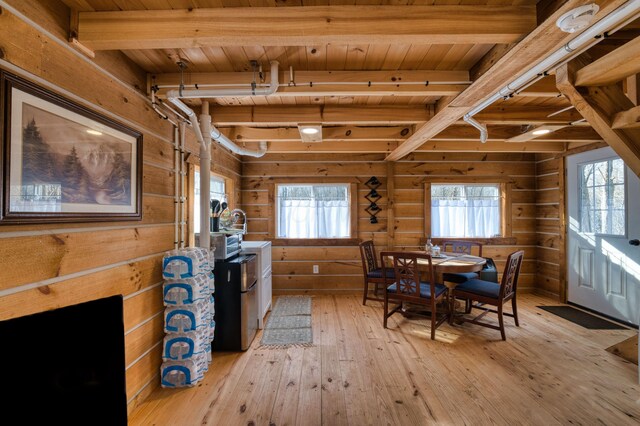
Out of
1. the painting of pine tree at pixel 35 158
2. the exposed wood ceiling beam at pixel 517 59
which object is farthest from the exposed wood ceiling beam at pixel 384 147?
the painting of pine tree at pixel 35 158

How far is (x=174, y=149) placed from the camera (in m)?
2.31

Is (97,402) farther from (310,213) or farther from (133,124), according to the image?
(310,213)

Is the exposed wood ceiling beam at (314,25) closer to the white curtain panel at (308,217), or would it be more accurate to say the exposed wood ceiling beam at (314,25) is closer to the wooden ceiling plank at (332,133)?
the wooden ceiling plank at (332,133)

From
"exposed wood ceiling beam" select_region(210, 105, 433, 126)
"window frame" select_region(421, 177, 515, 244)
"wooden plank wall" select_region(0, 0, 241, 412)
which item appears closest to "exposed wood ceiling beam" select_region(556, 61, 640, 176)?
"exposed wood ceiling beam" select_region(210, 105, 433, 126)

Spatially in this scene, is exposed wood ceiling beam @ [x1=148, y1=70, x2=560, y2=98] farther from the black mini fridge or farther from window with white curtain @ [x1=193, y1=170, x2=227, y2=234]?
the black mini fridge

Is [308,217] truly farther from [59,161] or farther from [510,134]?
[59,161]

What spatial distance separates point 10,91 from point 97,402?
1202 millimetres

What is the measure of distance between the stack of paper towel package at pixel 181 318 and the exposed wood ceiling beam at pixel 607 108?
2.80 metres

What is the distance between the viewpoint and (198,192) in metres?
2.87

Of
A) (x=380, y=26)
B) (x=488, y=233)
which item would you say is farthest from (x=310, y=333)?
(x=488, y=233)

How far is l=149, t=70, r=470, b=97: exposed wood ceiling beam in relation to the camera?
192cm

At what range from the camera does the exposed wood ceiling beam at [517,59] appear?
120 centimetres

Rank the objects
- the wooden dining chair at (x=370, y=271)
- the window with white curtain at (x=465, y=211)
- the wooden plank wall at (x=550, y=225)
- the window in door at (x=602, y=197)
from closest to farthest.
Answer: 1. the window in door at (x=602, y=197)
2. the wooden dining chair at (x=370, y=271)
3. the wooden plank wall at (x=550, y=225)
4. the window with white curtain at (x=465, y=211)

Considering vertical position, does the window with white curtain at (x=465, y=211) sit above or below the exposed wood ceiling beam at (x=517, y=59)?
below
